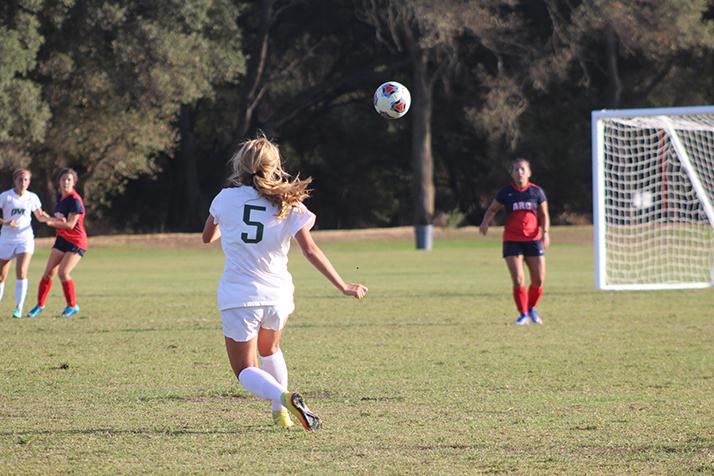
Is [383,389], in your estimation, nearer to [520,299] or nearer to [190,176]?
[520,299]

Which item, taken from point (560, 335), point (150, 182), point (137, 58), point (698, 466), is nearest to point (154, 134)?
point (137, 58)

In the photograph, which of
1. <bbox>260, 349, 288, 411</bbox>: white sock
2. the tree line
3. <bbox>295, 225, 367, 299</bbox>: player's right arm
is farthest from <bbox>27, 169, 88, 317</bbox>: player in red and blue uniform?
the tree line

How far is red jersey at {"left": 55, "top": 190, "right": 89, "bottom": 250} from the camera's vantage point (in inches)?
565

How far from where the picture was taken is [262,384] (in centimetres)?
671

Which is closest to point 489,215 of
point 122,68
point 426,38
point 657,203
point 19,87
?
point 657,203

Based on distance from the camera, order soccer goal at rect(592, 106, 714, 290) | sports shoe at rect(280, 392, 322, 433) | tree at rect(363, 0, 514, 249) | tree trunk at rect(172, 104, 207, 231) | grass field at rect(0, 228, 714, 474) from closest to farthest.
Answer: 1. grass field at rect(0, 228, 714, 474)
2. sports shoe at rect(280, 392, 322, 433)
3. soccer goal at rect(592, 106, 714, 290)
4. tree at rect(363, 0, 514, 249)
5. tree trunk at rect(172, 104, 207, 231)

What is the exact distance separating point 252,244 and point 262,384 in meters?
0.81

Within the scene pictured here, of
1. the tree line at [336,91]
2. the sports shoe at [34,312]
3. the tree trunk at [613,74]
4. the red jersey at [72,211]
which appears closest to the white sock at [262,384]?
the red jersey at [72,211]

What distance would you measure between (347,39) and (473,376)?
3666 centimetres

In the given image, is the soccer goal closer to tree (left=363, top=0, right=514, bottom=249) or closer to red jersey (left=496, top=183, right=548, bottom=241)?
red jersey (left=496, top=183, right=548, bottom=241)

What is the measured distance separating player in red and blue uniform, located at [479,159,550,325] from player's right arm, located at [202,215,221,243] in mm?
7257

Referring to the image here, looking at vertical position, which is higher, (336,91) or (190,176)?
(336,91)

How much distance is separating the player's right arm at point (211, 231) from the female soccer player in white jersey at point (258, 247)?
0.37ft

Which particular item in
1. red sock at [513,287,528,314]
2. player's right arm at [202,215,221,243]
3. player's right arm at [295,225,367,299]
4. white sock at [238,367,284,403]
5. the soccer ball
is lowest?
red sock at [513,287,528,314]
